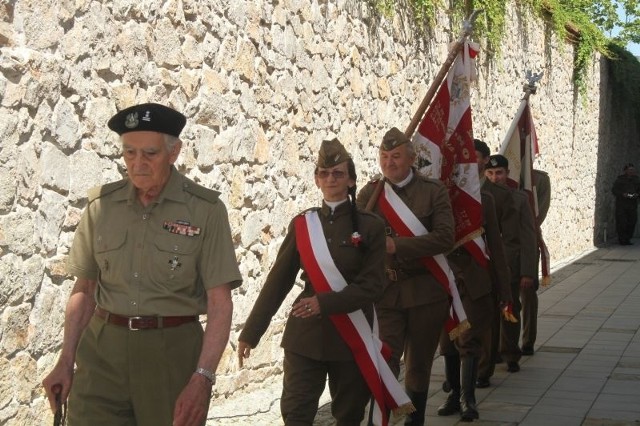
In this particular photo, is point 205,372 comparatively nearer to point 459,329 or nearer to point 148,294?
point 148,294

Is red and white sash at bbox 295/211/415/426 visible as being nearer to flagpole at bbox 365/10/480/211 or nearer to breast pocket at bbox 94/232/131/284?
flagpole at bbox 365/10/480/211

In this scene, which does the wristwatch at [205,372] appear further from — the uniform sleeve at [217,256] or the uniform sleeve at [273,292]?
the uniform sleeve at [273,292]

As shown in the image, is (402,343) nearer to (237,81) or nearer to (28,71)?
(237,81)

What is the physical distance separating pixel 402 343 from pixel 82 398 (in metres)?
2.91

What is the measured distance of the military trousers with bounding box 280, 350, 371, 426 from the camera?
5465mm

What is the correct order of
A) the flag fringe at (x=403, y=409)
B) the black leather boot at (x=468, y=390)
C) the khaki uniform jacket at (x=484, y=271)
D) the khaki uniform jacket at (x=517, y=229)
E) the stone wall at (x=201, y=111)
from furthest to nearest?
the khaki uniform jacket at (x=517, y=229) < the khaki uniform jacket at (x=484, y=271) < the black leather boot at (x=468, y=390) < the flag fringe at (x=403, y=409) < the stone wall at (x=201, y=111)

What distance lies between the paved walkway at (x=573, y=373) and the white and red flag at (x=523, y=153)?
0.90 m

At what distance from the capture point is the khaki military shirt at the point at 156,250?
A: 13.3 feet

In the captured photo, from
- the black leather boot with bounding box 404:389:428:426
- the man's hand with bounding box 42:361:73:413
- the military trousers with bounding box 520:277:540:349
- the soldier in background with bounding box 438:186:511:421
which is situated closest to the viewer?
the man's hand with bounding box 42:361:73:413

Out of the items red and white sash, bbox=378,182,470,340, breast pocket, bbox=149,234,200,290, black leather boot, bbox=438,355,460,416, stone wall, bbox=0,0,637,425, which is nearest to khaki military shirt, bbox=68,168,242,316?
breast pocket, bbox=149,234,200,290

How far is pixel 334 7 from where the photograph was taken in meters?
9.38

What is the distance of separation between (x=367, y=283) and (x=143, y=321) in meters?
1.72

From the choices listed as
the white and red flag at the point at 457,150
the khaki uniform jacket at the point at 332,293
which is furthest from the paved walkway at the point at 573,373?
the khaki uniform jacket at the point at 332,293

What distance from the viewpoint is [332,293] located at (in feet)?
17.8
